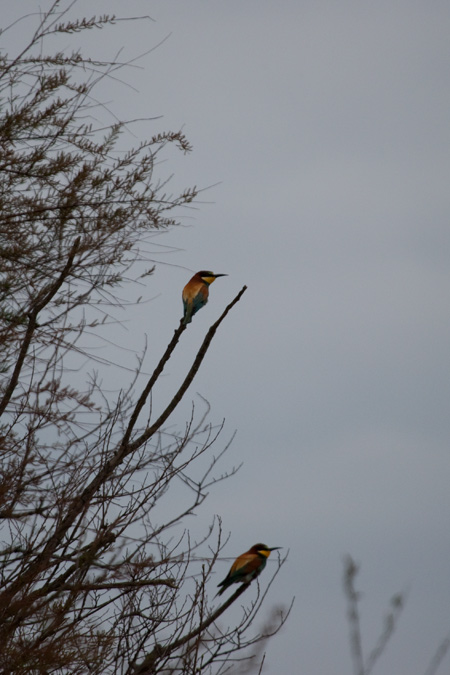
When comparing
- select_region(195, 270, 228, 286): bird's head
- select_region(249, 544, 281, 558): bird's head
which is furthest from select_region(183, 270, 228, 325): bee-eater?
select_region(249, 544, 281, 558): bird's head

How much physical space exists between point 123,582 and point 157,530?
1.43ft

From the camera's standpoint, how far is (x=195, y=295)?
7.40m

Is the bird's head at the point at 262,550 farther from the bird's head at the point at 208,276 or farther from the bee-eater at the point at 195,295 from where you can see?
the bird's head at the point at 208,276

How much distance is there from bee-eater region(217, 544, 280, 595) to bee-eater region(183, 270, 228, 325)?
7.12 feet

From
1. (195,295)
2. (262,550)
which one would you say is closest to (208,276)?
(195,295)

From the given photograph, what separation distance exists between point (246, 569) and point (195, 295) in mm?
2700

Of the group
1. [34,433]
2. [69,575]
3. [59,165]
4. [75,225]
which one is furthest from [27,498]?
[59,165]

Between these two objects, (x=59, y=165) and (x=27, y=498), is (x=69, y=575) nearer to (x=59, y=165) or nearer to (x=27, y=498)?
(x=27, y=498)

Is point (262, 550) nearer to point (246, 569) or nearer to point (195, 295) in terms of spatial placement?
point (246, 569)

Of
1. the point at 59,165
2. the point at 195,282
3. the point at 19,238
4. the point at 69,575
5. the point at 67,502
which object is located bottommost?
the point at 69,575

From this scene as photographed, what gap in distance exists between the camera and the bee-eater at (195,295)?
725 centimetres

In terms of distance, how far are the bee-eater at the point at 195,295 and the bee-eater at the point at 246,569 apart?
85.4 inches

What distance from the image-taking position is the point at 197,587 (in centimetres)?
443

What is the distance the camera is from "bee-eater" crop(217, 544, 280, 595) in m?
5.55
